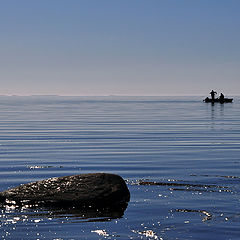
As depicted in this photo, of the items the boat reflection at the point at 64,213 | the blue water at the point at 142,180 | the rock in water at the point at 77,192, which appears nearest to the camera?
the blue water at the point at 142,180

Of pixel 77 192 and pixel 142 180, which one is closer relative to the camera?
pixel 77 192

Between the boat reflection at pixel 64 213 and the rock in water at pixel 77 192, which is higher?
the rock in water at pixel 77 192

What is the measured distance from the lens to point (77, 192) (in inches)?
562

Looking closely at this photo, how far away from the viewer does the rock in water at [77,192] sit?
552 inches

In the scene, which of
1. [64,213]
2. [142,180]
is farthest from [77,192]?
[142,180]

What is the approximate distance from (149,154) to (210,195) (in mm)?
11340

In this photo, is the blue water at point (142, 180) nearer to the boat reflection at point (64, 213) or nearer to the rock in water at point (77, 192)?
the boat reflection at point (64, 213)

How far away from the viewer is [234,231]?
36.6ft

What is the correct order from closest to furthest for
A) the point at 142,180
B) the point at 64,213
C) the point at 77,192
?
the point at 64,213 < the point at 77,192 < the point at 142,180

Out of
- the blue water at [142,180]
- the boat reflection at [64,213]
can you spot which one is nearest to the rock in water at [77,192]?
the boat reflection at [64,213]

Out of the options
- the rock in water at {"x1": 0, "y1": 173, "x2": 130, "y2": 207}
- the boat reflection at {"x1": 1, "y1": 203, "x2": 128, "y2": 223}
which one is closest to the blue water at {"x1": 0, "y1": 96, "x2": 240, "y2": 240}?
the boat reflection at {"x1": 1, "y1": 203, "x2": 128, "y2": 223}

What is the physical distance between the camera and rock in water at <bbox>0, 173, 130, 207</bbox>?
14031 millimetres

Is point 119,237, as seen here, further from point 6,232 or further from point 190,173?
point 190,173

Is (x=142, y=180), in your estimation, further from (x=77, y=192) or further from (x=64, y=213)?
(x=64, y=213)
